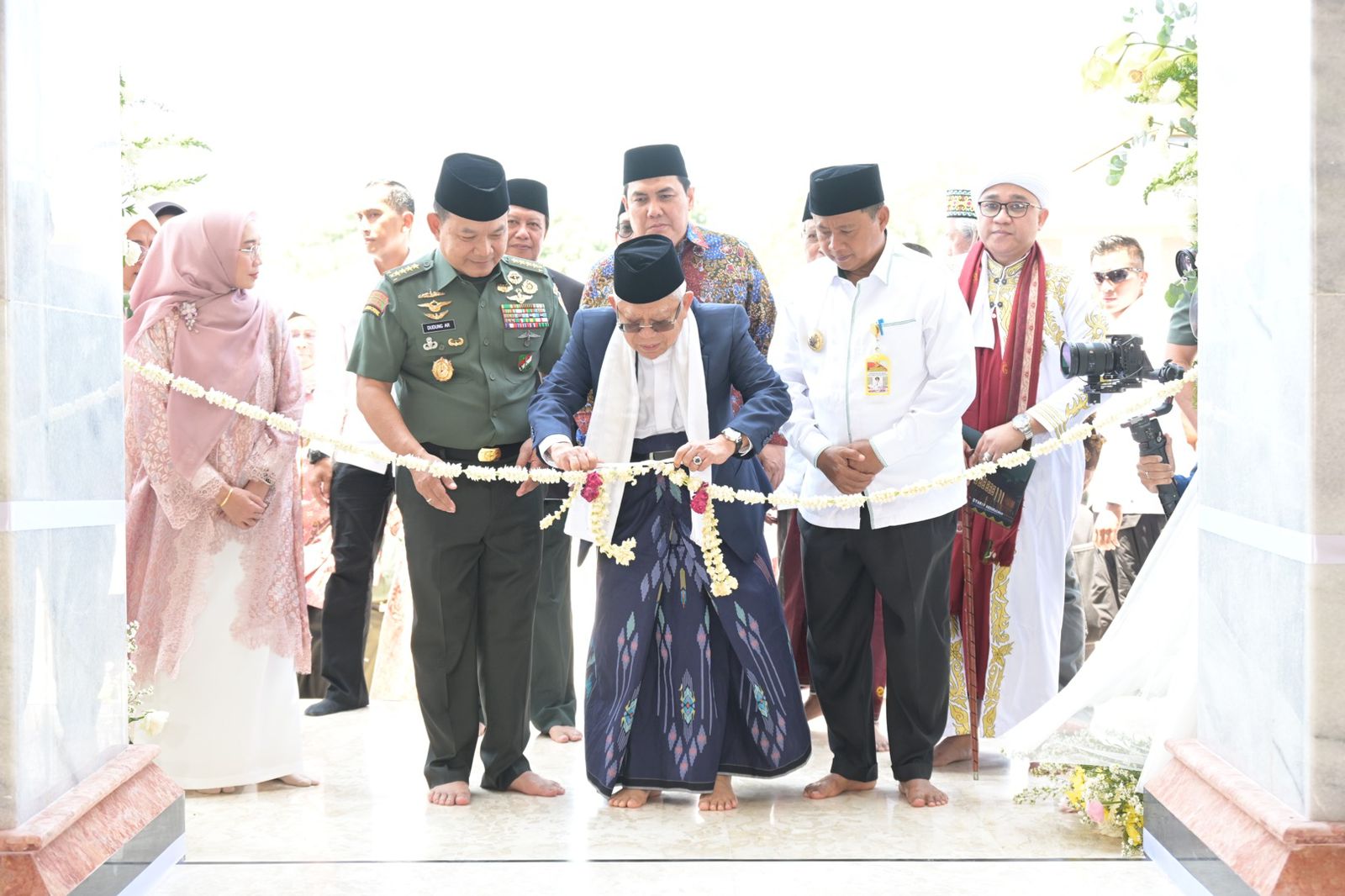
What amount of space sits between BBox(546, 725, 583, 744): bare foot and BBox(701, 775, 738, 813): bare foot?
1072 millimetres

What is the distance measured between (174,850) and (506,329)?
1.65 meters

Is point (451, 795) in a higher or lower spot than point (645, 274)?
lower

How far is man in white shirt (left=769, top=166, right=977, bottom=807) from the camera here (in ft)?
12.6

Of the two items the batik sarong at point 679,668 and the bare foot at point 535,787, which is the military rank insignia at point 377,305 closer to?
the batik sarong at point 679,668

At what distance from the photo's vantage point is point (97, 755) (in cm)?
302

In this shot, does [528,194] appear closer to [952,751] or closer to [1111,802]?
[952,751]

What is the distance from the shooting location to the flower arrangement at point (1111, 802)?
3334 millimetres

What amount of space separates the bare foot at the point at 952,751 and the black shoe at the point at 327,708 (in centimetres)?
229

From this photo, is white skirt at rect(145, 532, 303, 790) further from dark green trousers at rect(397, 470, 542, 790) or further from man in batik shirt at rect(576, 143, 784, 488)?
man in batik shirt at rect(576, 143, 784, 488)

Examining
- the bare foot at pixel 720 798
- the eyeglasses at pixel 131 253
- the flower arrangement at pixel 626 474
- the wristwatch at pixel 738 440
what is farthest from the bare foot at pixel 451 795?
the eyeglasses at pixel 131 253

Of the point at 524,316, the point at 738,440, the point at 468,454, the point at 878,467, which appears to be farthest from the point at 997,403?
the point at 468,454

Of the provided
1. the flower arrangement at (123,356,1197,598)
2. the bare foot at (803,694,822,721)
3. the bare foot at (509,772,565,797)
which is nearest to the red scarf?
the flower arrangement at (123,356,1197,598)

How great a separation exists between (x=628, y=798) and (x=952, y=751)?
114 centimetres

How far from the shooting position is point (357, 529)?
5.17 metres
